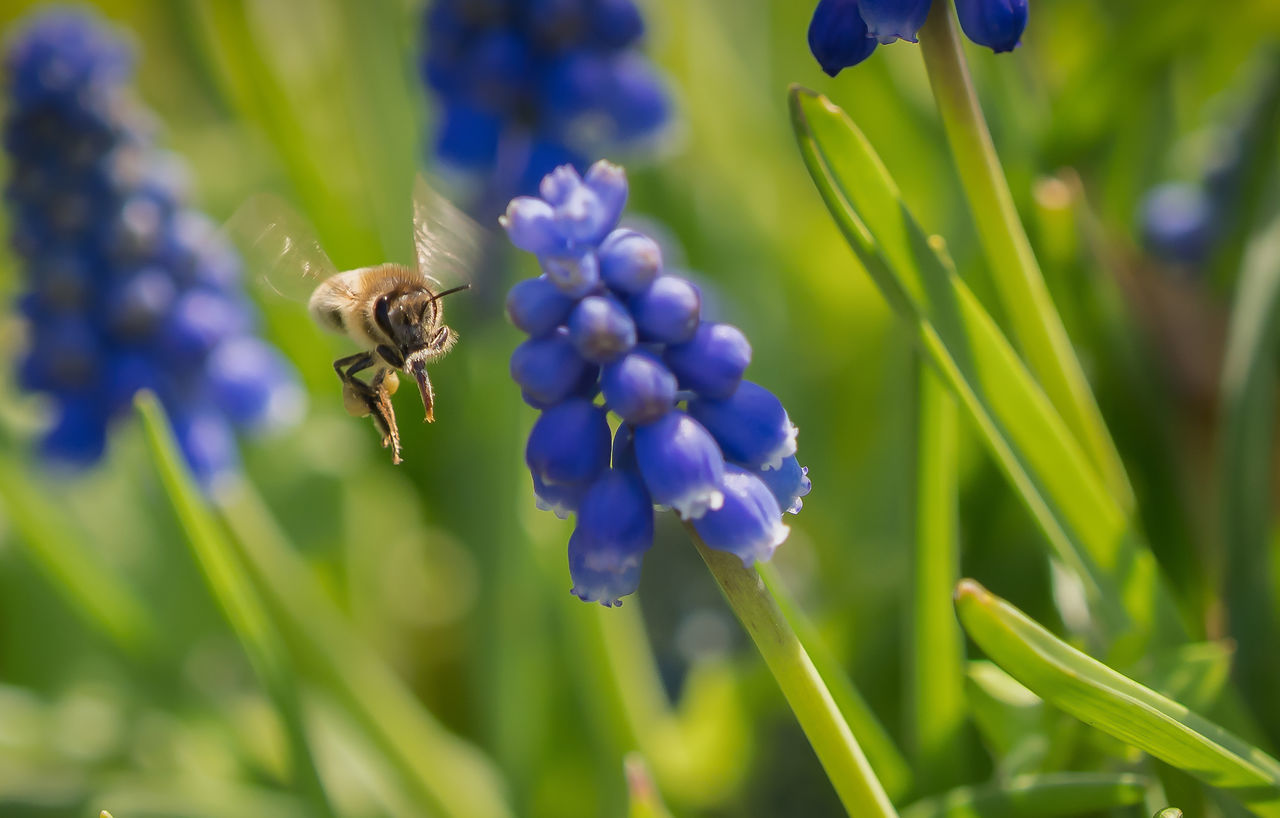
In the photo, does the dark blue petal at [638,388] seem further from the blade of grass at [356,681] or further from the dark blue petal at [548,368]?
the blade of grass at [356,681]

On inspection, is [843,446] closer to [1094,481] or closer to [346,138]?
[1094,481]

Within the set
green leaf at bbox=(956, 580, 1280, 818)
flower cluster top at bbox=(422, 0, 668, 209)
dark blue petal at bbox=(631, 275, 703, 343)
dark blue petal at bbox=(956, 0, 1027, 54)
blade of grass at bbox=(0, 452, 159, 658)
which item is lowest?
green leaf at bbox=(956, 580, 1280, 818)

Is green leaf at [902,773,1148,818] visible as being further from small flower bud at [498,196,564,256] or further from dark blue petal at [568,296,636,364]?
small flower bud at [498,196,564,256]

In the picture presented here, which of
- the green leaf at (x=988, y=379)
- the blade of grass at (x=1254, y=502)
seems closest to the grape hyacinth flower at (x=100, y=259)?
the green leaf at (x=988, y=379)

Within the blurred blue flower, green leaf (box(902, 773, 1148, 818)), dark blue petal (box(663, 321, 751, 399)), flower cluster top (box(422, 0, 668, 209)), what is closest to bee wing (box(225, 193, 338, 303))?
flower cluster top (box(422, 0, 668, 209))

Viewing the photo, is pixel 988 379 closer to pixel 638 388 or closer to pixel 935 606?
pixel 935 606

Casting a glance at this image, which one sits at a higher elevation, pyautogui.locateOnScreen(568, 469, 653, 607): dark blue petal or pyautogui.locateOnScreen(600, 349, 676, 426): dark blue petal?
pyautogui.locateOnScreen(600, 349, 676, 426): dark blue petal

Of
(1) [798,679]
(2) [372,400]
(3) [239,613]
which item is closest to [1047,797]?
(1) [798,679]
